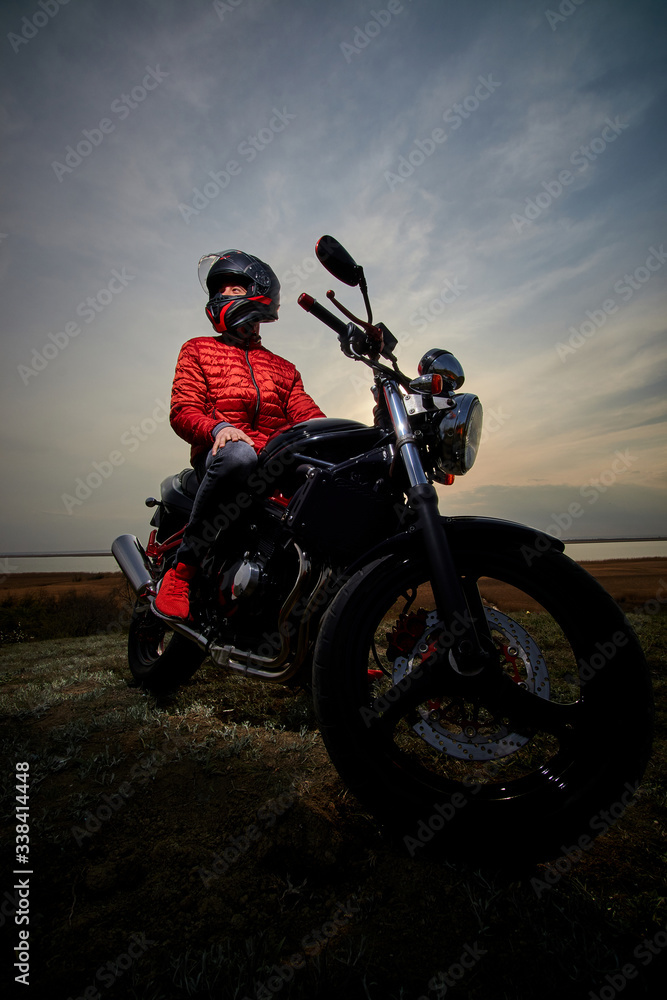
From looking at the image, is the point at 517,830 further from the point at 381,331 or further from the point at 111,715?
the point at 111,715

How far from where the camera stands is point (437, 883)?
1.22m

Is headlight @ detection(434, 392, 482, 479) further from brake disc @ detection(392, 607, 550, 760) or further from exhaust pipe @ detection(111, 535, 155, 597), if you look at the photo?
exhaust pipe @ detection(111, 535, 155, 597)

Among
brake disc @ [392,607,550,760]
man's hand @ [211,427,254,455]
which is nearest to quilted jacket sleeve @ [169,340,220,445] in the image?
man's hand @ [211,427,254,455]

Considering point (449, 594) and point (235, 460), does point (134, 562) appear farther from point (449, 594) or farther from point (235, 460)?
point (449, 594)

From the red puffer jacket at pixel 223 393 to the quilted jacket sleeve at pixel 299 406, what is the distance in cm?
8

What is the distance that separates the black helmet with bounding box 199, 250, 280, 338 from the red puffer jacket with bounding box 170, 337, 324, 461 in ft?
0.46

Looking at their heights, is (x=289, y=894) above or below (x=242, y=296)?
below

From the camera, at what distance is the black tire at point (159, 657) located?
117 inches

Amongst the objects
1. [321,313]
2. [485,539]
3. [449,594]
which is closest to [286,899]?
[449,594]

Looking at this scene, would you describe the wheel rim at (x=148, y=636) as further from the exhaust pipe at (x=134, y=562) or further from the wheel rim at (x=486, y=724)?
the wheel rim at (x=486, y=724)

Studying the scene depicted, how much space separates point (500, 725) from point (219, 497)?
1629 millimetres

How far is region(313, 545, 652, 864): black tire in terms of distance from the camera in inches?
49.8

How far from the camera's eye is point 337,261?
1652mm

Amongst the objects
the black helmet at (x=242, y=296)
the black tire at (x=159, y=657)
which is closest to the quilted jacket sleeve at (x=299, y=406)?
the black helmet at (x=242, y=296)
